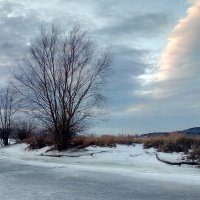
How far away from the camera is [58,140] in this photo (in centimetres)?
2658

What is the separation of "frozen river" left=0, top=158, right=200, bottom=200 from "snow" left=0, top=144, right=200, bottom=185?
1.03 metres

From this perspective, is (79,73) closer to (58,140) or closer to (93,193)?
(58,140)

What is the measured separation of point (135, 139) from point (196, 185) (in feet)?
37.7

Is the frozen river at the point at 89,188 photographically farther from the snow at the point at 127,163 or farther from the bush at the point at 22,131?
the bush at the point at 22,131

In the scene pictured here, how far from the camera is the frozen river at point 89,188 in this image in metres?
9.73

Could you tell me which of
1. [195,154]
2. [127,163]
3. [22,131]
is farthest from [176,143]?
[22,131]

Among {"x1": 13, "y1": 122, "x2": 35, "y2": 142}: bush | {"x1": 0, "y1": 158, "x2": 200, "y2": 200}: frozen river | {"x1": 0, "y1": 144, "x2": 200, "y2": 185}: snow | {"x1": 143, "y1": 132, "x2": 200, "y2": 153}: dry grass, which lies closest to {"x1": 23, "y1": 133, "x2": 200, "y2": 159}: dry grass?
{"x1": 143, "y1": 132, "x2": 200, "y2": 153}: dry grass

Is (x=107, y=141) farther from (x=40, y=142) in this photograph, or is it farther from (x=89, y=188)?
(x=89, y=188)

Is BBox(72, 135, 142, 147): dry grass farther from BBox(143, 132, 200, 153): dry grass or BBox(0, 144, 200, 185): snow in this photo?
BBox(143, 132, 200, 153): dry grass

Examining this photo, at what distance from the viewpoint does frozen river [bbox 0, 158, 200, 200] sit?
9727mm

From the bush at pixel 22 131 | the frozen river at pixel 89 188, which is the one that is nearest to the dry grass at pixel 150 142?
the frozen river at pixel 89 188

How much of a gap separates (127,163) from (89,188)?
750 centimetres

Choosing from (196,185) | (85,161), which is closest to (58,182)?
(196,185)

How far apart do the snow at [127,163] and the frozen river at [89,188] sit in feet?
3.39
